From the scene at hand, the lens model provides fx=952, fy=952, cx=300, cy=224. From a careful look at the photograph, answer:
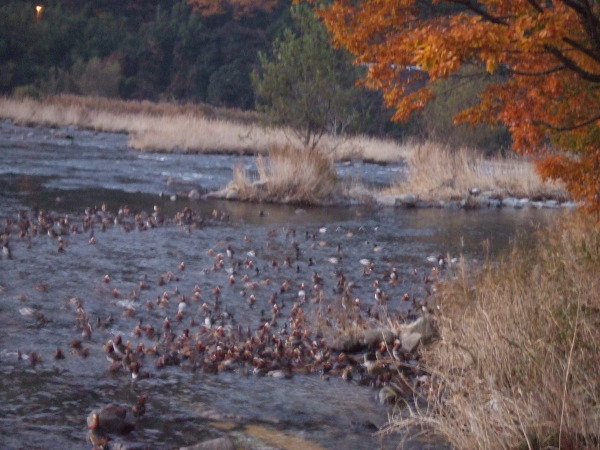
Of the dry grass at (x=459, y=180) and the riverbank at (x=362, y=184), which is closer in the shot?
the riverbank at (x=362, y=184)

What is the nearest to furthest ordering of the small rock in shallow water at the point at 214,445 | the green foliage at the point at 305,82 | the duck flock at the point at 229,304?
the small rock in shallow water at the point at 214,445 → the duck flock at the point at 229,304 → the green foliage at the point at 305,82

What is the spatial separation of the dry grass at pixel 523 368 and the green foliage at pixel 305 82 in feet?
57.5

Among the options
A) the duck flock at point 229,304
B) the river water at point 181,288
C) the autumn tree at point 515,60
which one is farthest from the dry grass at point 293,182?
the autumn tree at point 515,60

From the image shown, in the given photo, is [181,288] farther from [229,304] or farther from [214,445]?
[214,445]

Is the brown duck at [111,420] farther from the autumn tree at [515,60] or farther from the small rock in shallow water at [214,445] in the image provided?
the autumn tree at [515,60]

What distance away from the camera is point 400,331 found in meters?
8.65

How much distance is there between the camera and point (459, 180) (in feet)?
72.3

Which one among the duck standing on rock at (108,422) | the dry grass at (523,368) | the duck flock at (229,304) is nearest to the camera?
the dry grass at (523,368)

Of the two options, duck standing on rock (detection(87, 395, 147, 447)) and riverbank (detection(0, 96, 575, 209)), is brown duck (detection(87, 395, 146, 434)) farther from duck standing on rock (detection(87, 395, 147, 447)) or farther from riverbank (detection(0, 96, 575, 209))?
riverbank (detection(0, 96, 575, 209))

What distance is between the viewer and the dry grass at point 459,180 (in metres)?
21.4

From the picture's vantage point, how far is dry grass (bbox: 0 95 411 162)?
1188 inches

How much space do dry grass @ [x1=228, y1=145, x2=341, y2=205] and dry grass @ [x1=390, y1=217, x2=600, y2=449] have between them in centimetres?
1181

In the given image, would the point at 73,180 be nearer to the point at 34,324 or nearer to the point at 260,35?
the point at 34,324

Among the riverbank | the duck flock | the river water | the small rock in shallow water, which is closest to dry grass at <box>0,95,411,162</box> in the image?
the riverbank
